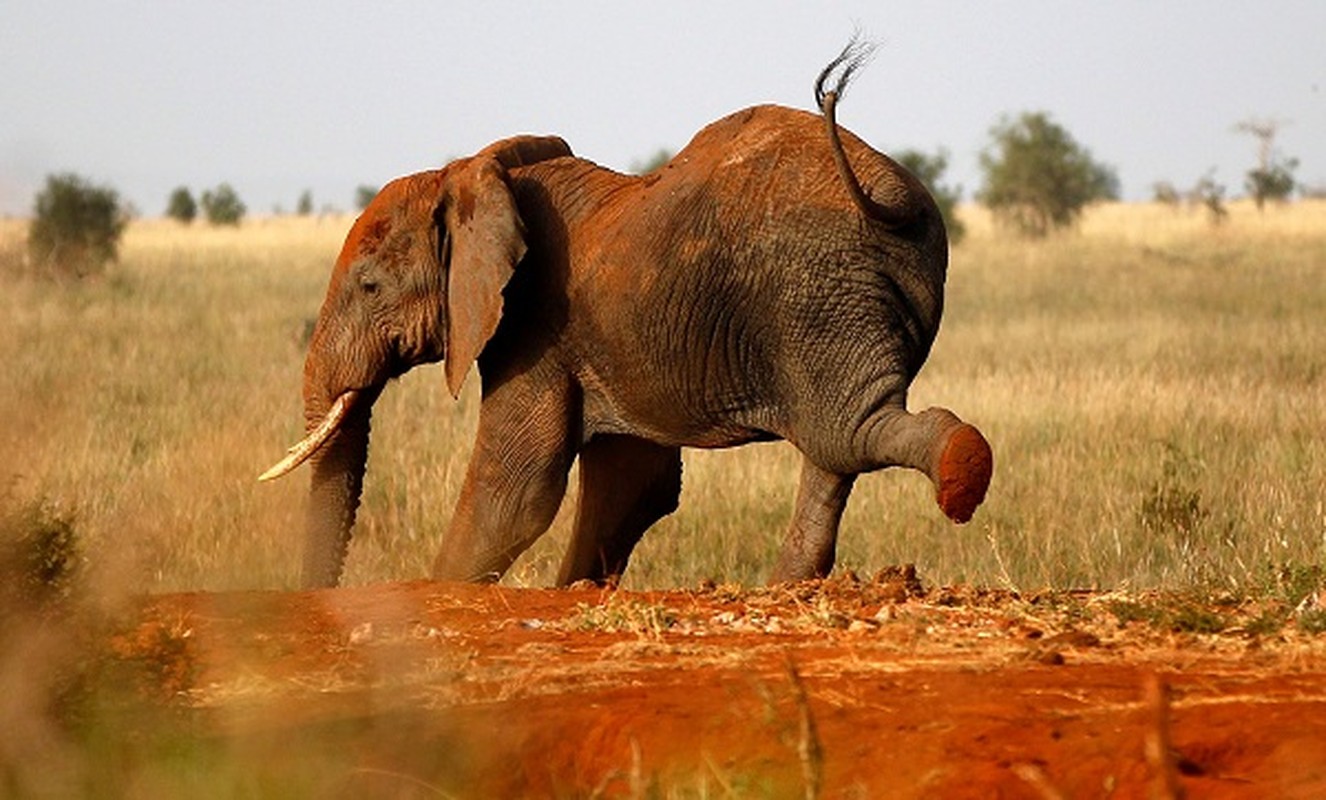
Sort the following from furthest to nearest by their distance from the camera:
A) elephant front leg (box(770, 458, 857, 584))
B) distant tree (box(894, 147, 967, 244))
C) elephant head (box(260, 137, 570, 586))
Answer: distant tree (box(894, 147, 967, 244)) < elephant head (box(260, 137, 570, 586)) < elephant front leg (box(770, 458, 857, 584))

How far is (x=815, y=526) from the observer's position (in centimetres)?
834

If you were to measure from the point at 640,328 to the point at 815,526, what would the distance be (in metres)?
0.94

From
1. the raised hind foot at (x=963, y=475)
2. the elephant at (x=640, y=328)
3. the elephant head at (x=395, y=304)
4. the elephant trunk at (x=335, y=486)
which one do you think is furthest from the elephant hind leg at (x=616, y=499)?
the raised hind foot at (x=963, y=475)

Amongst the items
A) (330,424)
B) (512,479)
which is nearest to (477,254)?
(512,479)

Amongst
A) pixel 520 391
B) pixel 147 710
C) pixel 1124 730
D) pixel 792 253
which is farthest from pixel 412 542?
pixel 1124 730

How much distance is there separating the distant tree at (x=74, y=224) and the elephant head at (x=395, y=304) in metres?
20.7

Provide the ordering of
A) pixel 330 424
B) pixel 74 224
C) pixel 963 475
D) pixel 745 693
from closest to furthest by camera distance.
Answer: pixel 745 693, pixel 963 475, pixel 330 424, pixel 74 224

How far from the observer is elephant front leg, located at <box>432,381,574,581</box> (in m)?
8.74

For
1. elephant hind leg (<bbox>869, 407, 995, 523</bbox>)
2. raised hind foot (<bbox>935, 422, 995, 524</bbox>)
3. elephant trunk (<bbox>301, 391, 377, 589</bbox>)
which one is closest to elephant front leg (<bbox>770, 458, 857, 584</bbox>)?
elephant hind leg (<bbox>869, 407, 995, 523</bbox>)

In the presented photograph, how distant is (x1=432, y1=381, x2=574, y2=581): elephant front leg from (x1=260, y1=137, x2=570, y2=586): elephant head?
0.78 feet

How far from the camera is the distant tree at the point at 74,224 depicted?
99.3ft

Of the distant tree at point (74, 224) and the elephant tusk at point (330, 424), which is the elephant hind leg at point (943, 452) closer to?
the elephant tusk at point (330, 424)

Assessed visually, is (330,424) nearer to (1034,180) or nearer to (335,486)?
(335,486)

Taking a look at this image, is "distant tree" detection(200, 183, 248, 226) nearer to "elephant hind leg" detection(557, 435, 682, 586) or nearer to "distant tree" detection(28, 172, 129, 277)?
→ "distant tree" detection(28, 172, 129, 277)
